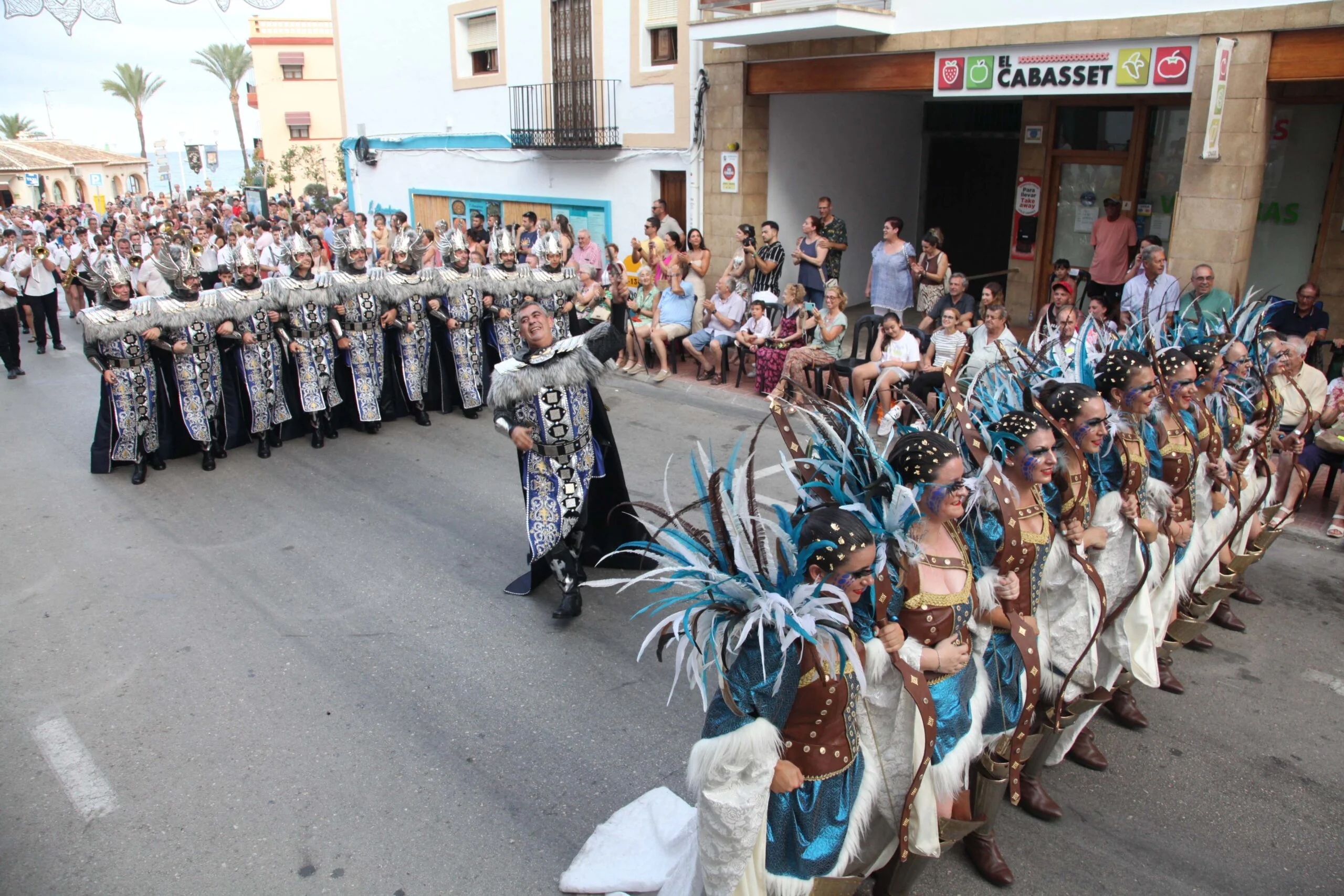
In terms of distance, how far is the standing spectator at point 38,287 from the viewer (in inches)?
527

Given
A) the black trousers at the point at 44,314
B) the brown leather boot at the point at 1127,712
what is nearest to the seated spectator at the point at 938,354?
the brown leather boot at the point at 1127,712

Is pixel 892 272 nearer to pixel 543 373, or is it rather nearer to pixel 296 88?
pixel 543 373

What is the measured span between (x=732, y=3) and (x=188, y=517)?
8.76m

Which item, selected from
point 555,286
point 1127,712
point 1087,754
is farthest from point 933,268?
point 1087,754

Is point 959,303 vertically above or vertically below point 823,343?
above

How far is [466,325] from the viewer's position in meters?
9.95

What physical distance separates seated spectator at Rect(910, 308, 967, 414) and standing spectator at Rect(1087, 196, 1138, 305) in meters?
3.05

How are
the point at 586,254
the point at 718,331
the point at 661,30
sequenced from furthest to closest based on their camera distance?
the point at 661,30 < the point at 586,254 < the point at 718,331

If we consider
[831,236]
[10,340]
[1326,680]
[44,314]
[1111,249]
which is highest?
[831,236]

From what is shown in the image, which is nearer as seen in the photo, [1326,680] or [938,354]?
[1326,680]

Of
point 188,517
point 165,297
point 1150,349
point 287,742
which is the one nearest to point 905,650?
point 1150,349

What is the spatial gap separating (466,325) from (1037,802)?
7.51m

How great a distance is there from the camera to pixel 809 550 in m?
2.81

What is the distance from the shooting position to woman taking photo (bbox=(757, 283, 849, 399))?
10016mm
